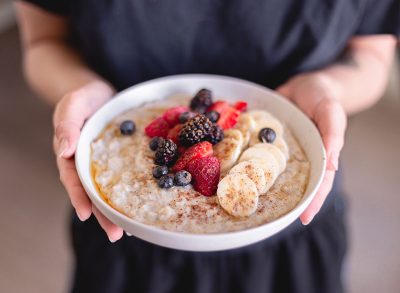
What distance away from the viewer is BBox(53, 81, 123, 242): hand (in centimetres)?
91

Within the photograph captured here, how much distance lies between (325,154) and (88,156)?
51cm

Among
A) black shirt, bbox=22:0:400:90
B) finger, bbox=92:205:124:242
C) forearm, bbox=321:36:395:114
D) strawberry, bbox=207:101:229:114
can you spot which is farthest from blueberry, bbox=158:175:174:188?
forearm, bbox=321:36:395:114

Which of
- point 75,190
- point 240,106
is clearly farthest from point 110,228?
point 240,106

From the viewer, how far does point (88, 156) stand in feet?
3.36

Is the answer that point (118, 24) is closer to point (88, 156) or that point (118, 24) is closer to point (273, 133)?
point (88, 156)

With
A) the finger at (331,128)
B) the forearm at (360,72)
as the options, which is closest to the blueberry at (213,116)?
the finger at (331,128)

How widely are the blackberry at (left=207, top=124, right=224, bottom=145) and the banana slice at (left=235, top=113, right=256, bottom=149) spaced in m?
0.06

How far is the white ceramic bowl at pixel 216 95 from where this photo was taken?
824 millimetres

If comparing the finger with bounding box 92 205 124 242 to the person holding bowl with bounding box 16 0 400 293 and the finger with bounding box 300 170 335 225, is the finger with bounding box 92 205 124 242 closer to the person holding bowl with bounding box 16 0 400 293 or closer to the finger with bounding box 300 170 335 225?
the person holding bowl with bounding box 16 0 400 293

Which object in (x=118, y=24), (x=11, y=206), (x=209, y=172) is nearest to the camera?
(x=209, y=172)

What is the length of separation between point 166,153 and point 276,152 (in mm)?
238

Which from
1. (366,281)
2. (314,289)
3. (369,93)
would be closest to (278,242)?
(314,289)

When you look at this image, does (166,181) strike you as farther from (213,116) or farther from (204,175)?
(213,116)

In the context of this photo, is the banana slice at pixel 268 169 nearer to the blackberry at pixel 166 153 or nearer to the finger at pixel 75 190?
the blackberry at pixel 166 153
